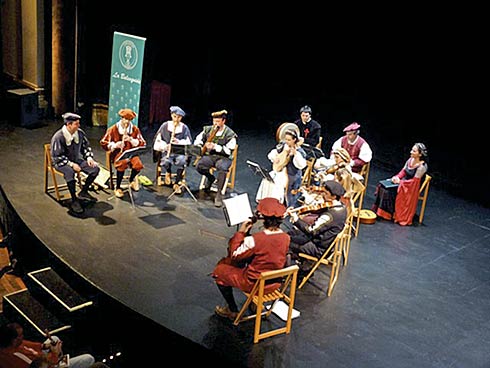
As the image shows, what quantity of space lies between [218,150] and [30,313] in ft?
9.64

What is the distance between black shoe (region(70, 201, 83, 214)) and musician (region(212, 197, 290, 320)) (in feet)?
8.10

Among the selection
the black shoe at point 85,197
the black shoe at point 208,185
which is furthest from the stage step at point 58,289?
the black shoe at point 208,185

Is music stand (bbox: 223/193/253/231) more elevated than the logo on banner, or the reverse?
the logo on banner

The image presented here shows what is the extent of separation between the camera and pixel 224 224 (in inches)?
286

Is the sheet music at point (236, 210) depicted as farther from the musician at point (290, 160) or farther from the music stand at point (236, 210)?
the musician at point (290, 160)

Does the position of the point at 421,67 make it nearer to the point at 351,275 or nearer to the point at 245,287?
the point at 351,275

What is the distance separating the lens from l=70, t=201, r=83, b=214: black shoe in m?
7.14

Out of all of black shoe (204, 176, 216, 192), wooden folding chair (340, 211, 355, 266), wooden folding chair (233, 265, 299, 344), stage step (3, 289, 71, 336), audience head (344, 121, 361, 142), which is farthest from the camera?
black shoe (204, 176, 216, 192)

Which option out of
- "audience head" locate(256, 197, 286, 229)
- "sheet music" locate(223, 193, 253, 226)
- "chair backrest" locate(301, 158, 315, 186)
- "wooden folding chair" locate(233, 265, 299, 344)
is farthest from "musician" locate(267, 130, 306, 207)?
"audience head" locate(256, 197, 286, 229)

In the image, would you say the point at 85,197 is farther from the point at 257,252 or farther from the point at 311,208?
the point at 257,252

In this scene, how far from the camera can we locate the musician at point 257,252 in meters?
5.08

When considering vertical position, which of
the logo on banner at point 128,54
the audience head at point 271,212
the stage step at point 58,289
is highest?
the logo on banner at point 128,54

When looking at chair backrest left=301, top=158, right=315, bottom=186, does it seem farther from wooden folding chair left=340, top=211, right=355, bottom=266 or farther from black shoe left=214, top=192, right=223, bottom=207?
wooden folding chair left=340, top=211, right=355, bottom=266

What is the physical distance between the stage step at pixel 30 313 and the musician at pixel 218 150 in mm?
2483
